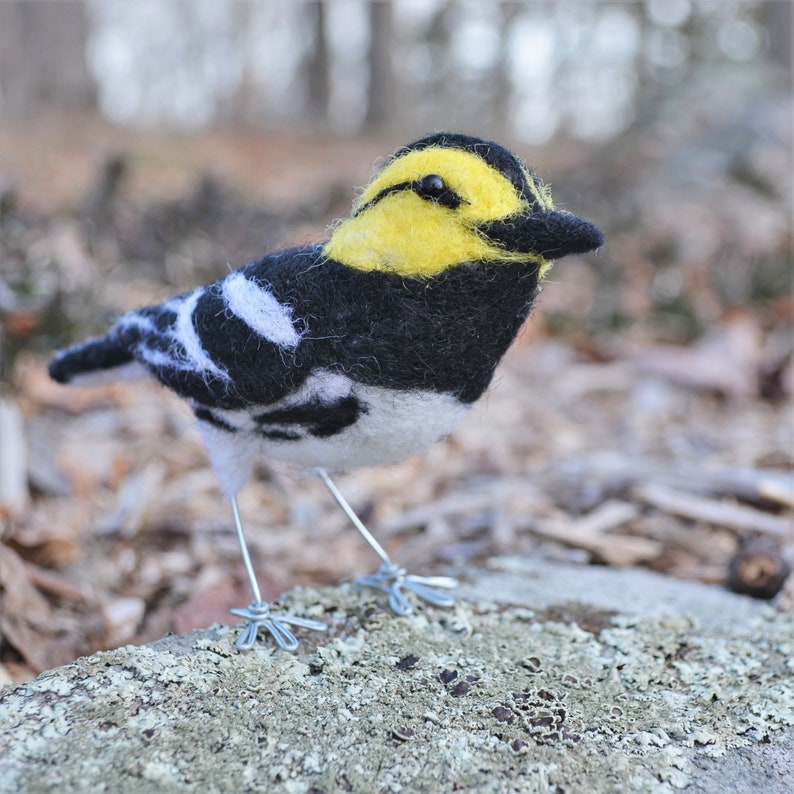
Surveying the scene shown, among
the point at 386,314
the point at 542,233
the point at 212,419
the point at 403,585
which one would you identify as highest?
the point at 542,233

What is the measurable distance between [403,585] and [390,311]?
0.58 metres

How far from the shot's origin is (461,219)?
44.3 inches

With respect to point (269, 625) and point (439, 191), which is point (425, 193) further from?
point (269, 625)

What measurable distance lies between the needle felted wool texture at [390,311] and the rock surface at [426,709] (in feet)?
1.05

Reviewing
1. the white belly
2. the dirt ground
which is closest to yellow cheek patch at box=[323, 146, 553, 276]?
the white belly

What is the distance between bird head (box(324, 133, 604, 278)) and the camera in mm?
1116

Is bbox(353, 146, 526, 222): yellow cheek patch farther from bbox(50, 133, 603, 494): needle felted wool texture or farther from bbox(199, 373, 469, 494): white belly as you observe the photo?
bbox(199, 373, 469, 494): white belly

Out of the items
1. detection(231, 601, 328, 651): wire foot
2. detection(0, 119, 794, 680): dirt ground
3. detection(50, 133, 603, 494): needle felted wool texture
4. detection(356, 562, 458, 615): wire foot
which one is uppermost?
detection(50, 133, 603, 494): needle felted wool texture

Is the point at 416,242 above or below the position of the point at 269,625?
above

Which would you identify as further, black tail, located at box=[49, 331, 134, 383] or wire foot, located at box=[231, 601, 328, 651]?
black tail, located at box=[49, 331, 134, 383]

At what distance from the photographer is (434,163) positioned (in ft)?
3.74

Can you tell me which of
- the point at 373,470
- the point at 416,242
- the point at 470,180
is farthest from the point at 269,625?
the point at 373,470

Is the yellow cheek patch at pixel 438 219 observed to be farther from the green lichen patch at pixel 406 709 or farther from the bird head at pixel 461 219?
the green lichen patch at pixel 406 709

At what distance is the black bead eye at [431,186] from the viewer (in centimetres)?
112
